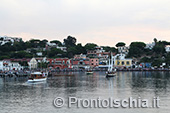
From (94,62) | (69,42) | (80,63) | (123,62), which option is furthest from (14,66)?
(69,42)

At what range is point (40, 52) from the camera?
543 ft

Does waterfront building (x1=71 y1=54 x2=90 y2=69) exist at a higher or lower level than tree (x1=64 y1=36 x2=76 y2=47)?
lower

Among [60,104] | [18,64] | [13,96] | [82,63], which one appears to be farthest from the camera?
[82,63]

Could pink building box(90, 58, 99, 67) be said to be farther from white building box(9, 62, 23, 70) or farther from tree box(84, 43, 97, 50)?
white building box(9, 62, 23, 70)

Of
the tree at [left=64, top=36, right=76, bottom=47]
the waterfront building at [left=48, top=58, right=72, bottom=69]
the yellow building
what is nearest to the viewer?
the waterfront building at [left=48, top=58, right=72, bottom=69]

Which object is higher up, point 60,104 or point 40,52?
point 40,52

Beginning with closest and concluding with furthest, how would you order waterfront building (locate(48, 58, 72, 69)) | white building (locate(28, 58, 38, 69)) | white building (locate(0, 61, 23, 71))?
white building (locate(0, 61, 23, 71)) → white building (locate(28, 58, 38, 69)) → waterfront building (locate(48, 58, 72, 69))

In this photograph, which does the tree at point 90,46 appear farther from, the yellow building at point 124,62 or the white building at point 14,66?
the white building at point 14,66

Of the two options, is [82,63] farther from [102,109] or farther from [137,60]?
[102,109]

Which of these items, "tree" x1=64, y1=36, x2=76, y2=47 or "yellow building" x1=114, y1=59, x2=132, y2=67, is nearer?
"yellow building" x1=114, y1=59, x2=132, y2=67

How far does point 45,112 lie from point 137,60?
127804 millimetres

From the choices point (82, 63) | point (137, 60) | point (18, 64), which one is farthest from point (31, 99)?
point (137, 60)

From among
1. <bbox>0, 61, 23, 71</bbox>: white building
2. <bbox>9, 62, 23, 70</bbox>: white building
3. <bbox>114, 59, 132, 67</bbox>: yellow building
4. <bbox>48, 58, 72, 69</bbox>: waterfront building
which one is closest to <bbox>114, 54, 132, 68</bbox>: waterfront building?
<bbox>114, 59, 132, 67</bbox>: yellow building

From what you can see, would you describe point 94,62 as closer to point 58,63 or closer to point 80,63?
point 80,63
